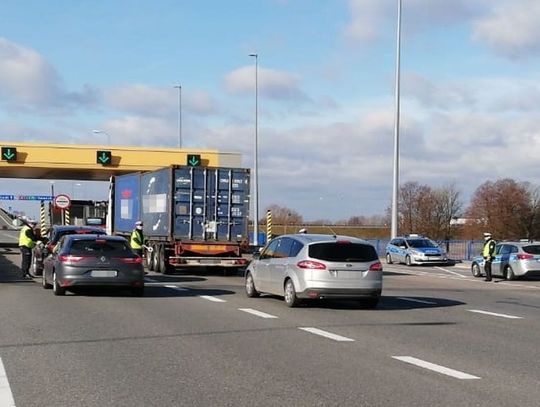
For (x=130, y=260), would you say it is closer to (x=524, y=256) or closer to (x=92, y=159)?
(x=524, y=256)

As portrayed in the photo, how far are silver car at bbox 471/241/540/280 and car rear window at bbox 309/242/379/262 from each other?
12.9m

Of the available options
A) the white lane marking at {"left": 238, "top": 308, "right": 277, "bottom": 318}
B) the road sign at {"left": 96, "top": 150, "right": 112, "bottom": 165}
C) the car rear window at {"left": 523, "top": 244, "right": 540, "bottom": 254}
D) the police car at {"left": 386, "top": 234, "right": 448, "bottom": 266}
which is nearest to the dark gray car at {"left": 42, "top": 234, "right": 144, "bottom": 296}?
the white lane marking at {"left": 238, "top": 308, "right": 277, "bottom": 318}

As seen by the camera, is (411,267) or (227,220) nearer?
(227,220)

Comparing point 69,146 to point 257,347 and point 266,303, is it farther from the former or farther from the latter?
point 257,347

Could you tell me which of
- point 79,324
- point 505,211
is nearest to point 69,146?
point 79,324

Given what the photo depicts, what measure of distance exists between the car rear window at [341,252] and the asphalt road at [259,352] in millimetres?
1052

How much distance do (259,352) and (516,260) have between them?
19.1m

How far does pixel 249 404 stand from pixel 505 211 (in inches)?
2965

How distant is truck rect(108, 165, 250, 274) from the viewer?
25469mm

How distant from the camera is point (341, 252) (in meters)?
15.3

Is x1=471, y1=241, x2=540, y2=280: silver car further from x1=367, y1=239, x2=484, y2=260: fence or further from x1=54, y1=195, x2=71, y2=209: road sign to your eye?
x1=54, y1=195, x2=71, y2=209: road sign

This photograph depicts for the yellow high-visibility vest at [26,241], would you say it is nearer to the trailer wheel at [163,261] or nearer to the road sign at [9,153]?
the trailer wheel at [163,261]

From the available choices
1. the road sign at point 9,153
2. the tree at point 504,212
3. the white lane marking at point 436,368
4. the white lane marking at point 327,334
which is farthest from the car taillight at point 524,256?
the tree at point 504,212

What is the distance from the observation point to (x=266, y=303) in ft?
53.4
